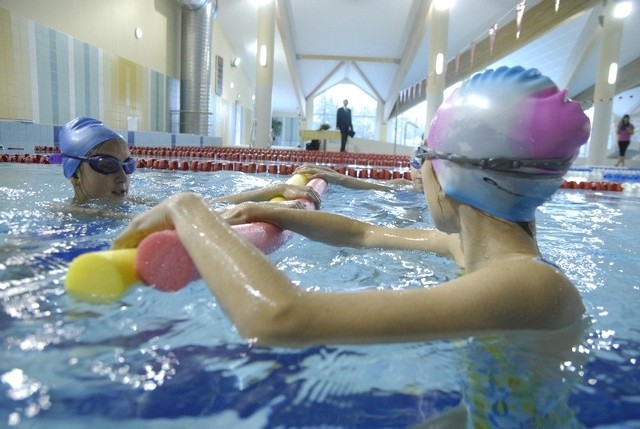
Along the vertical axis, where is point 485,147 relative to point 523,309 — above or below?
above

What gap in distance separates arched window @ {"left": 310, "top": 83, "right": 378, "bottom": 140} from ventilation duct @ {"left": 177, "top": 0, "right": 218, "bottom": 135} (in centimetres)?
2746

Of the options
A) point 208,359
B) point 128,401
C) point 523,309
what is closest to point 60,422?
point 128,401

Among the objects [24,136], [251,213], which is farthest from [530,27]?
[251,213]

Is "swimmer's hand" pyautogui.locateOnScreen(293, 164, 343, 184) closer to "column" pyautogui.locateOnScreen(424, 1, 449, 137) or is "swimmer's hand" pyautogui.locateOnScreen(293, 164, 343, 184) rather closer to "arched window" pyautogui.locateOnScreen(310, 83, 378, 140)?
"column" pyautogui.locateOnScreen(424, 1, 449, 137)

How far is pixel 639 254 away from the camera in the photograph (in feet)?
11.8

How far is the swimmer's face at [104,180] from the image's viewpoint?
3717 millimetres

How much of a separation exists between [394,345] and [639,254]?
9.67 ft

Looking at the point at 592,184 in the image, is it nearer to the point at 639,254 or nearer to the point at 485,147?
the point at 639,254

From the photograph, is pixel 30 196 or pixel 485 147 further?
pixel 30 196

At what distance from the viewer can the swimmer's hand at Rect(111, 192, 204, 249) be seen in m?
1.54

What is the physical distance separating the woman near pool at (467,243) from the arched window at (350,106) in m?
42.9

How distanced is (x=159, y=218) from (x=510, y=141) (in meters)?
1.08

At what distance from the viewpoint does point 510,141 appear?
4.86 ft

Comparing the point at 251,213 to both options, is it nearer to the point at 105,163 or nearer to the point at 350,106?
the point at 105,163
